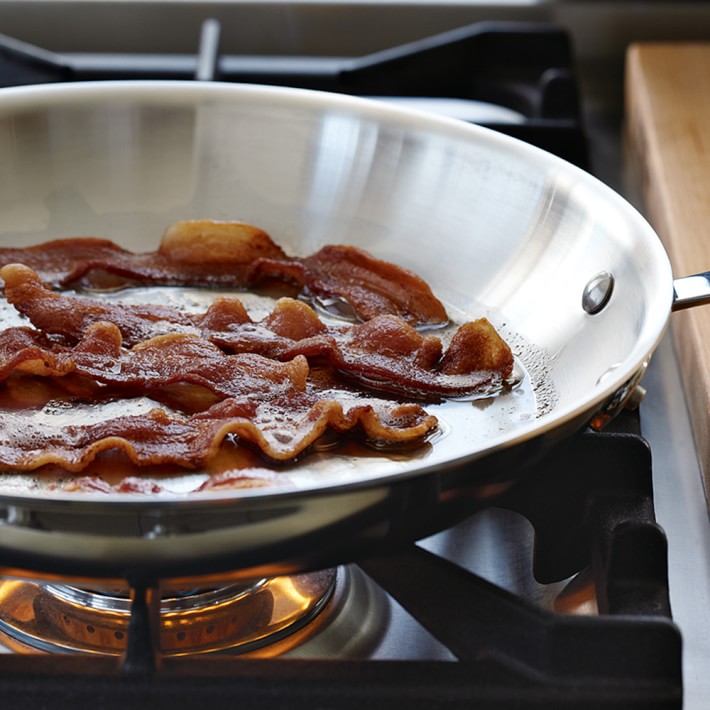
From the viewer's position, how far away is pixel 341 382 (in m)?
0.86

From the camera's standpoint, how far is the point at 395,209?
1068 millimetres

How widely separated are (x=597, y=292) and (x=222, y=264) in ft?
1.15

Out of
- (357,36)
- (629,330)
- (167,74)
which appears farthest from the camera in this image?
(357,36)

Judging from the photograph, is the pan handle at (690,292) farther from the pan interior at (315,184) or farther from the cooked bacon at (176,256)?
the cooked bacon at (176,256)

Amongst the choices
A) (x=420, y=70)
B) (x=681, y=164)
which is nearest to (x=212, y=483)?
(x=681, y=164)

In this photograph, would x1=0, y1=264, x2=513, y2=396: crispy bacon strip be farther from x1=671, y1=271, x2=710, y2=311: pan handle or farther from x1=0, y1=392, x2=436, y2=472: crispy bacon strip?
x1=671, y1=271, x2=710, y2=311: pan handle

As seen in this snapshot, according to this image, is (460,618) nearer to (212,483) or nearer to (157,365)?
(212,483)

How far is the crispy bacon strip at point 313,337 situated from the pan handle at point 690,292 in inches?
6.1

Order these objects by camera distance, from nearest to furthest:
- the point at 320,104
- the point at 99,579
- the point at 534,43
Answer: the point at 99,579, the point at 320,104, the point at 534,43

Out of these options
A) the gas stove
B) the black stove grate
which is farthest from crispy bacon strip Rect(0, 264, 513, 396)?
the black stove grate

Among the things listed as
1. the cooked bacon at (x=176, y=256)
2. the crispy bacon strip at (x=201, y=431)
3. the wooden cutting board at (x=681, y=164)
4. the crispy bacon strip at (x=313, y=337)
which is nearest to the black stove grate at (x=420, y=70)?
the wooden cutting board at (x=681, y=164)

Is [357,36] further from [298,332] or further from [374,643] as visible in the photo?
[374,643]

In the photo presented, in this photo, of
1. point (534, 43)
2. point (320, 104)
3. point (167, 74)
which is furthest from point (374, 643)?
point (534, 43)

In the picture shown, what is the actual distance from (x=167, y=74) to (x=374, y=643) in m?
0.90
